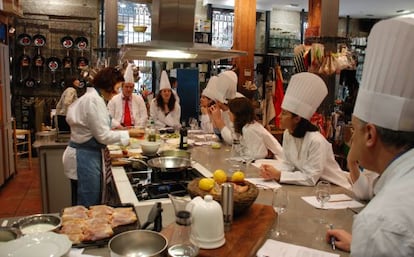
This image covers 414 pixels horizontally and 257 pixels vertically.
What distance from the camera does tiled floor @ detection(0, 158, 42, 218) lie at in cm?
449

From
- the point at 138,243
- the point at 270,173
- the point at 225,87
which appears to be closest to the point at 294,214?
the point at 270,173

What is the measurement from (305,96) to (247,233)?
1.28 metres

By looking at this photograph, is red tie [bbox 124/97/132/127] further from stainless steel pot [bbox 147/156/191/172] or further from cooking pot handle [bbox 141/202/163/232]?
cooking pot handle [bbox 141/202/163/232]

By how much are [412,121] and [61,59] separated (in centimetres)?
797

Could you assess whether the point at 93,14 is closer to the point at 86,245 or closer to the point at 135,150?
the point at 135,150

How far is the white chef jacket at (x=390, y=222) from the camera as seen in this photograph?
777mm

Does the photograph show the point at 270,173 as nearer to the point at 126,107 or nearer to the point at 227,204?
the point at 227,204

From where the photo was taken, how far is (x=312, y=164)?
2484 mm

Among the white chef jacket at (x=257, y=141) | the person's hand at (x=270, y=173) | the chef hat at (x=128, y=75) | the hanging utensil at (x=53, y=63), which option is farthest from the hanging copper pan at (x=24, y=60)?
the person's hand at (x=270, y=173)

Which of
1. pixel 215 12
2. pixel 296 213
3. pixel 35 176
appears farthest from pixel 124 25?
pixel 296 213

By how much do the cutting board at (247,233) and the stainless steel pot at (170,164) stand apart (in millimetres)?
846

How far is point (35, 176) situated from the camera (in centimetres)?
604

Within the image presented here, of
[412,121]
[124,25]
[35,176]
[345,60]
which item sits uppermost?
[124,25]

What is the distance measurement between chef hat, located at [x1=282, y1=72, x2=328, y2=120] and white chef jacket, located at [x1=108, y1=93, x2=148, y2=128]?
322 cm
